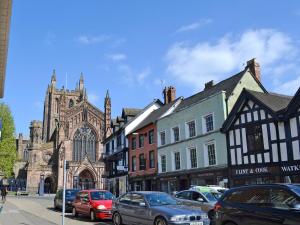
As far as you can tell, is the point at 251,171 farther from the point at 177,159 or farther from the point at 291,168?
the point at 177,159

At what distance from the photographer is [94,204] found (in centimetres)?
1798

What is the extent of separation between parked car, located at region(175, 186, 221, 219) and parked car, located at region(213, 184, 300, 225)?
19.3 feet

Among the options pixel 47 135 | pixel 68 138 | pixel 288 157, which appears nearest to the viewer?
pixel 288 157

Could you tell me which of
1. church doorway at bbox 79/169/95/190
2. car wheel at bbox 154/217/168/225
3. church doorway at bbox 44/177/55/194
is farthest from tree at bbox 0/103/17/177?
car wheel at bbox 154/217/168/225

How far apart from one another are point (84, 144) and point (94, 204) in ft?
185

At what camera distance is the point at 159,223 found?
12648mm

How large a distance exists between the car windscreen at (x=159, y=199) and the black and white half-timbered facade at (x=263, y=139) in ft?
30.1

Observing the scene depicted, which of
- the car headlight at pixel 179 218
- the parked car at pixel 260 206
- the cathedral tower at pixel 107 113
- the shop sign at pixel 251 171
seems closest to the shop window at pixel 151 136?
the shop sign at pixel 251 171

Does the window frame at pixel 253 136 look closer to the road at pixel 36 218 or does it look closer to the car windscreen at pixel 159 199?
the car windscreen at pixel 159 199

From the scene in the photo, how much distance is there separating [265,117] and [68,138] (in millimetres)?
53998

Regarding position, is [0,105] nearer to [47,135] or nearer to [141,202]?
[141,202]

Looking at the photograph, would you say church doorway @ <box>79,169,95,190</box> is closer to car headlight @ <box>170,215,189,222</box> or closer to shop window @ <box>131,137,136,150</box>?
shop window @ <box>131,137,136,150</box>

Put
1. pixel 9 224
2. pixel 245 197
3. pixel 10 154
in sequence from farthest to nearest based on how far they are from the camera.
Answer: pixel 10 154, pixel 9 224, pixel 245 197

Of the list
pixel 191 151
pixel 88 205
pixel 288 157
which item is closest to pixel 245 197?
pixel 88 205
